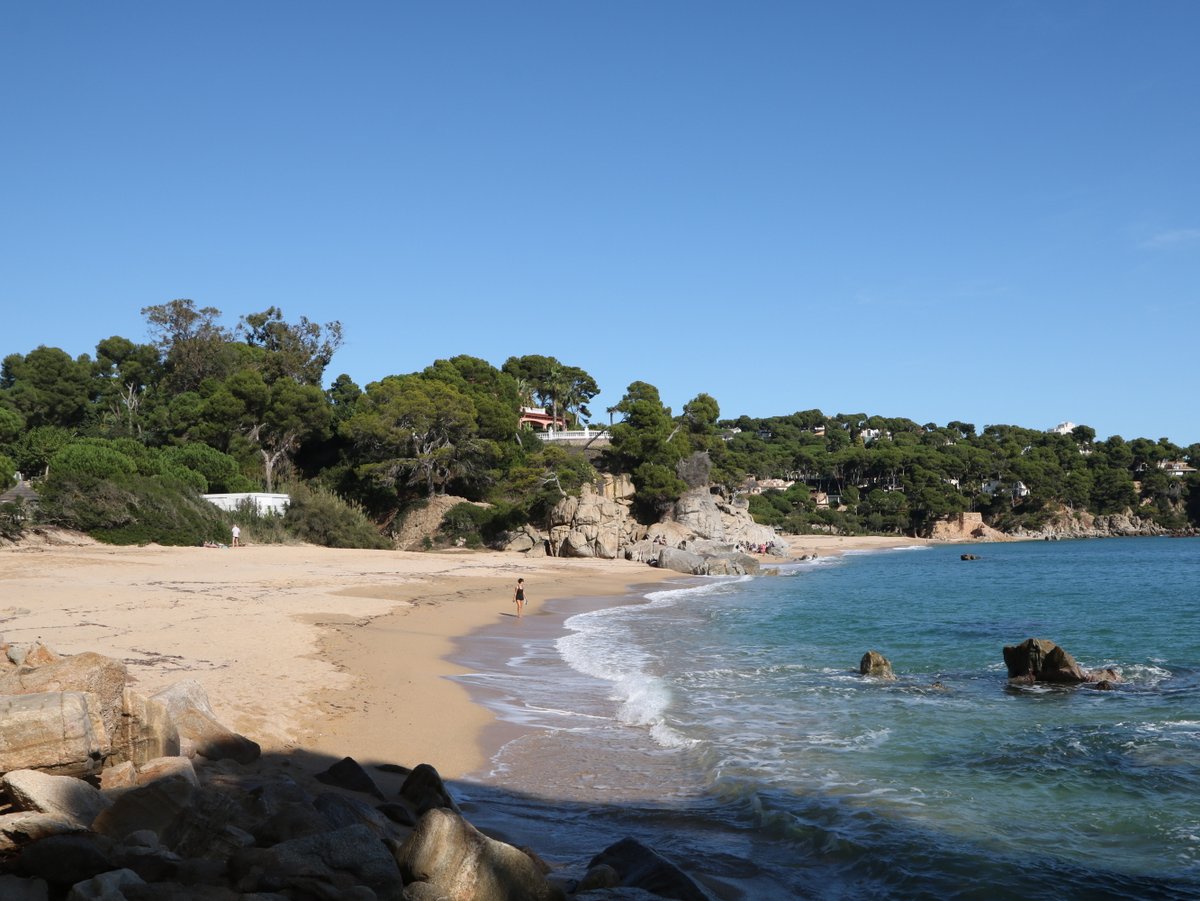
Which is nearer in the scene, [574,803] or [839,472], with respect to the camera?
[574,803]

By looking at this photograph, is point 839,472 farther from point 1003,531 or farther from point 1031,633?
point 1031,633

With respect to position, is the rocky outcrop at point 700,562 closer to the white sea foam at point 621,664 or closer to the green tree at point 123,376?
the white sea foam at point 621,664

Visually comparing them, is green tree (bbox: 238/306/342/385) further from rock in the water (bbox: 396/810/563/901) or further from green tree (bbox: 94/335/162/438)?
rock in the water (bbox: 396/810/563/901)

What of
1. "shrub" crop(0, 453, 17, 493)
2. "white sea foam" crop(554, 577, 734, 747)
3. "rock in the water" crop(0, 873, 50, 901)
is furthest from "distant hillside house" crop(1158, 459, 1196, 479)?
"rock in the water" crop(0, 873, 50, 901)

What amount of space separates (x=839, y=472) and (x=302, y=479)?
263 ft

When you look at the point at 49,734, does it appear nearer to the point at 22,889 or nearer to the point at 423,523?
the point at 22,889

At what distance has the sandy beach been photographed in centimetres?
1006

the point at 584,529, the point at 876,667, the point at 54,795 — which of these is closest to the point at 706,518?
the point at 584,529

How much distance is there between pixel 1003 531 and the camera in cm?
10412

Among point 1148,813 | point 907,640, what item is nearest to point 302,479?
point 907,640

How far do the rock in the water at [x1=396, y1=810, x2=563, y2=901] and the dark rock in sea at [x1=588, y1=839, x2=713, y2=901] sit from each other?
0.81 m

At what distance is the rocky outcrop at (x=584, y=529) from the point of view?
1836 inches

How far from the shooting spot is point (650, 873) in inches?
235

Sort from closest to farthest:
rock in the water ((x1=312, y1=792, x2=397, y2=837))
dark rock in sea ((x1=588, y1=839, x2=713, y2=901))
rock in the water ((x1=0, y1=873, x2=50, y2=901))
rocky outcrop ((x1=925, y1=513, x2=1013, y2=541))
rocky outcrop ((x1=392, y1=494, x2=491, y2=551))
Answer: rock in the water ((x1=0, y1=873, x2=50, y2=901)) → rock in the water ((x1=312, y1=792, x2=397, y2=837)) → dark rock in sea ((x1=588, y1=839, x2=713, y2=901)) → rocky outcrop ((x1=392, y1=494, x2=491, y2=551)) → rocky outcrop ((x1=925, y1=513, x2=1013, y2=541))
